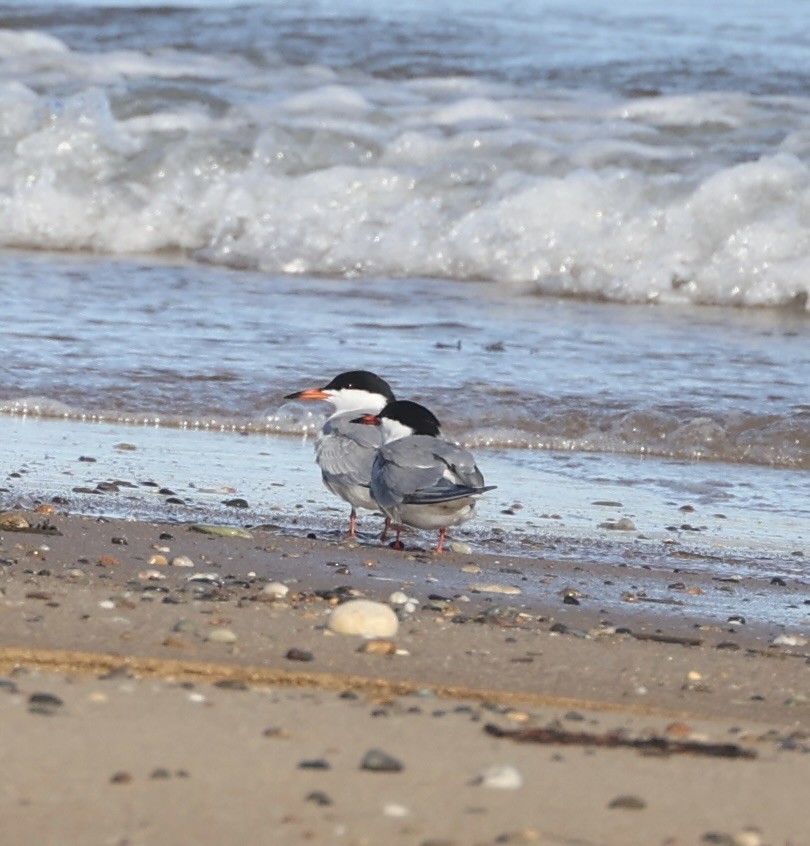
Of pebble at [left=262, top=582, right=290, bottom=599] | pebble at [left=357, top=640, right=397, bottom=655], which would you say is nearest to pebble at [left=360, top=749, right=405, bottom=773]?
pebble at [left=357, top=640, right=397, bottom=655]

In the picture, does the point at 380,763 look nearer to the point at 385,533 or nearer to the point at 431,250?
the point at 385,533

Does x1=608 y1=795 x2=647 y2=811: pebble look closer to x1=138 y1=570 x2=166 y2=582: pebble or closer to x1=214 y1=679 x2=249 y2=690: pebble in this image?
x1=214 y1=679 x2=249 y2=690: pebble

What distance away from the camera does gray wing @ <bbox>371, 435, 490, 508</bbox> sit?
474cm

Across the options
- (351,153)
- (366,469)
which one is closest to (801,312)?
(351,153)

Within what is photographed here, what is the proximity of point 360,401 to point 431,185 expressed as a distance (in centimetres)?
550

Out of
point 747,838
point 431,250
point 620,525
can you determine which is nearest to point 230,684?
point 747,838

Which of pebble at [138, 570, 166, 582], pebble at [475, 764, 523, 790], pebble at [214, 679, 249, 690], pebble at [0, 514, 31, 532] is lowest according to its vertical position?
pebble at [0, 514, 31, 532]

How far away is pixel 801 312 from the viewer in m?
9.30

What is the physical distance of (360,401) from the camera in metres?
5.77

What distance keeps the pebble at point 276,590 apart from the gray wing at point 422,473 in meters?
0.82

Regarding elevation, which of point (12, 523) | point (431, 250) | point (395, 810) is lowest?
point (12, 523)

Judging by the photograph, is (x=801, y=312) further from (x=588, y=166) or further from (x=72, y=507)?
(x=72, y=507)

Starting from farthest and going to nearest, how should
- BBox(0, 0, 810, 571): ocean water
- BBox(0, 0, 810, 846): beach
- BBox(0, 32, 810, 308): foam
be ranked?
BBox(0, 32, 810, 308): foam < BBox(0, 0, 810, 571): ocean water < BBox(0, 0, 810, 846): beach

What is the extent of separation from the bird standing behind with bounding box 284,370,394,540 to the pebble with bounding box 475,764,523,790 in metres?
2.50
